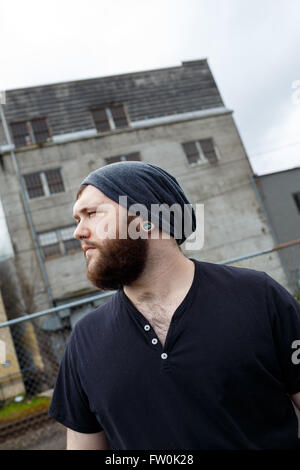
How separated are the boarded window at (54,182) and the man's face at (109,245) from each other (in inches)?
618

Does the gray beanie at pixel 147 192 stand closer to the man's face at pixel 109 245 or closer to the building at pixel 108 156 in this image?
the man's face at pixel 109 245

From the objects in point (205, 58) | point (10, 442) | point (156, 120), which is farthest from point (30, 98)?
point (10, 442)

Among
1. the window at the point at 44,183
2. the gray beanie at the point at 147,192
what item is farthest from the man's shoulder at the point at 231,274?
the window at the point at 44,183

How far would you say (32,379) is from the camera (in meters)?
12.5

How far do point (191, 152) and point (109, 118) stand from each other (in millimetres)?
5149

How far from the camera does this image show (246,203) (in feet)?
59.1

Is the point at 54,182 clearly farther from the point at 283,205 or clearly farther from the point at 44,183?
the point at 283,205

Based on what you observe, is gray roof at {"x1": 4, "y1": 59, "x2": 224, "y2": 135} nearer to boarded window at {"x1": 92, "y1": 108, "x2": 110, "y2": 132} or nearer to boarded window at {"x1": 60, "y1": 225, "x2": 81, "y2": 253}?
boarded window at {"x1": 92, "y1": 108, "x2": 110, "y2": 132}

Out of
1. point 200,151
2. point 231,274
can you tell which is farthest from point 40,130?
point 231,274

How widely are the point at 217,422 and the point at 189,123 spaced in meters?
19.1

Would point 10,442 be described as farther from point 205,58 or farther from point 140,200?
point 205,58

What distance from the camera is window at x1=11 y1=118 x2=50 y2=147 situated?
A: 17.2 metres

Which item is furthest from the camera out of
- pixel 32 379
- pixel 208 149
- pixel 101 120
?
pixel 208 149

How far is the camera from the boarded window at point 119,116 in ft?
60.5
